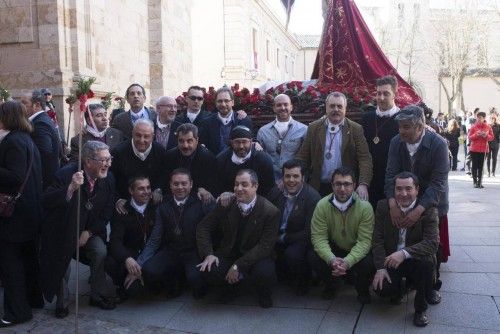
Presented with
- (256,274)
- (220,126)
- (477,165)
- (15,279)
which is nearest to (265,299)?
(256,274)

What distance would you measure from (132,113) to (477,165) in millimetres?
8689

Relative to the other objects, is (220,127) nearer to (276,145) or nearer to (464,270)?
(276,145)

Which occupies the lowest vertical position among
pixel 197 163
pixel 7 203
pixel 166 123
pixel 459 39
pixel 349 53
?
pixel 7 203

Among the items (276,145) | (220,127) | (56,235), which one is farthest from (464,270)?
(56,235)

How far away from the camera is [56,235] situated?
4324 mm

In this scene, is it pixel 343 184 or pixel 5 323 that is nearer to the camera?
pixel 5 323

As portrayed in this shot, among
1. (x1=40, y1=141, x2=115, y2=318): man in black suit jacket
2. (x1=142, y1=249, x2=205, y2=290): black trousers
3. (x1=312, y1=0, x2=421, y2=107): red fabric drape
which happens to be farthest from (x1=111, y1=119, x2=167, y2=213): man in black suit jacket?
(x1=312, y1=0, x2=421, y2=107): red fabric drape

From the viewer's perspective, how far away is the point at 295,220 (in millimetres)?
4781

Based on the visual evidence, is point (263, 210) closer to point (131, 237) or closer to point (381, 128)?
point (131, 237)

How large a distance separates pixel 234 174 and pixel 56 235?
1.59 meters

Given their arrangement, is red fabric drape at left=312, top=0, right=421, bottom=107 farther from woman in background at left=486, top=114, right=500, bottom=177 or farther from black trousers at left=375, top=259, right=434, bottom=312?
woman in background at left=486, top=114, right=500, bottom=177

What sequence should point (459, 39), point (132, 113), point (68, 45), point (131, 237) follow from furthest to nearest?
point (459, 39)
point (68, 45)
point (132, 113)
point (131, 237)

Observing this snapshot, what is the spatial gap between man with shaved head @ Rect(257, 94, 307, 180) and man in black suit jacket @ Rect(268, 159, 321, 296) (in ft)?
1.52

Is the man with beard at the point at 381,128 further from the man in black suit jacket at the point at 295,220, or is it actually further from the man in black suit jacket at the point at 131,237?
the man in black suit jacket at the point at 131,237
